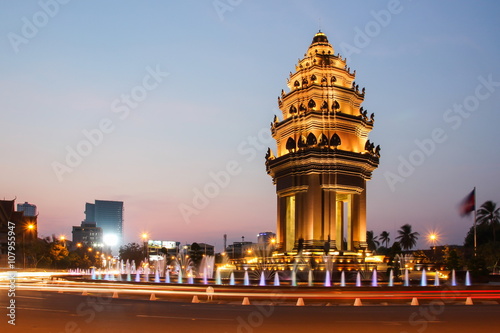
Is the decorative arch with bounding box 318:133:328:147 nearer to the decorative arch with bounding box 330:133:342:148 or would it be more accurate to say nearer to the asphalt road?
the decorative arch with bounding box 330:133:342:148

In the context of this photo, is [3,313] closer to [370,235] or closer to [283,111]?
[283,111]

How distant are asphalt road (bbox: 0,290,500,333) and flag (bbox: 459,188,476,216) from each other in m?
30.2

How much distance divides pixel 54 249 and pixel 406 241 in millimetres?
72950

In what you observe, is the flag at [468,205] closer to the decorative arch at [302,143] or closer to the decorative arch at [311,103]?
the decorative arch at [302,143]

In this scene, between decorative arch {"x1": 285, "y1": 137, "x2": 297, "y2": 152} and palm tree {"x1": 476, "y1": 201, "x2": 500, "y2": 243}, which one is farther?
palm tree {"x1": 476, "y1": 201, "x2": 500, "y2": 243}

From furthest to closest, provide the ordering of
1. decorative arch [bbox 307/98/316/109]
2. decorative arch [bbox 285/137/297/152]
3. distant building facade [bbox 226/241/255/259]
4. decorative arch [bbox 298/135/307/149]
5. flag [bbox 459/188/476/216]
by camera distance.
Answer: distant building facade [bbox 226/241/255/259], decorative arch [bbox 285/137/297/152], decorative arch [bbox 307/98/316/109], decorative arch [bbox 298/135/307/149], flag [bbox 459/188/476/216]

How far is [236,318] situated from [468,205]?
38238 millimetres

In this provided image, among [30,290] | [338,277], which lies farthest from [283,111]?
[30,290]

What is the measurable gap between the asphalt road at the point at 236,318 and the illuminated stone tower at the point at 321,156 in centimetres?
2786

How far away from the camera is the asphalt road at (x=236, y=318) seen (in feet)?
46.0

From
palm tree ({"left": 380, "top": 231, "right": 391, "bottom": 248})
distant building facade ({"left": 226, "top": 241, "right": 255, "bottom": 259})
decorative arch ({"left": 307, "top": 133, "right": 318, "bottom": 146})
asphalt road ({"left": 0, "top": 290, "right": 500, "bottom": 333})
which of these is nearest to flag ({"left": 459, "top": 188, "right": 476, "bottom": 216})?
decorative arch ({"left": 307, "top": 133, "right": 318, "bottom": 146})

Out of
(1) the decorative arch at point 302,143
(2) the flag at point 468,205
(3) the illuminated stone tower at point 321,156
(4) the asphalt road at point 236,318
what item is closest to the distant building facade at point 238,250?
(3) the illuminated stone tower at point 321,156

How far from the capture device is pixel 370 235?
125438 mm

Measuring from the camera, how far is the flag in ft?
158
